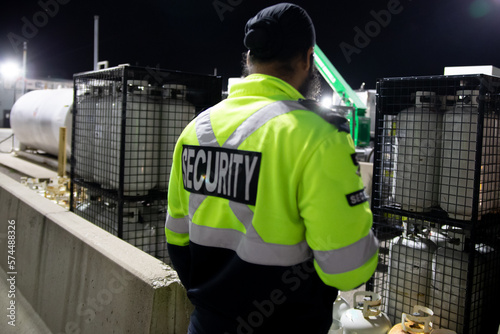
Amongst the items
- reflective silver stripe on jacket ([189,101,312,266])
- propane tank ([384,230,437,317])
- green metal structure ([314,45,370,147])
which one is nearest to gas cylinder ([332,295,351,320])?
propane tank ([384,230,437,317])

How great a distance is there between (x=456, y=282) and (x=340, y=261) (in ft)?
7.13

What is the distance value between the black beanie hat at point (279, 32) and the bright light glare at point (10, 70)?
3431cm

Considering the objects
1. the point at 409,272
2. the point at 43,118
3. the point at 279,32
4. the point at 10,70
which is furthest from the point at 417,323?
the point at 10,70

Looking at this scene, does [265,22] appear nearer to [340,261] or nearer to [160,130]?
[340,261]

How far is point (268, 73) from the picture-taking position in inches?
71.1

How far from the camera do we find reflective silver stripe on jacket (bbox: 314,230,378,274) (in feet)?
5.09

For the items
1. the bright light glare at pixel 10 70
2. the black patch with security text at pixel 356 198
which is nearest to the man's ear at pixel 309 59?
the black patch with security text at pixel 356 198

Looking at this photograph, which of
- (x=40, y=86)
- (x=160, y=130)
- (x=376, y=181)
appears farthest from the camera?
(x=40, y=86)

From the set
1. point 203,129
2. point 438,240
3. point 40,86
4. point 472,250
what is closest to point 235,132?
point 203,129

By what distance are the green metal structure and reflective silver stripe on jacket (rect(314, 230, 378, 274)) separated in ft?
38.7

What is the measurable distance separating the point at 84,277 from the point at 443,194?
2.77 m

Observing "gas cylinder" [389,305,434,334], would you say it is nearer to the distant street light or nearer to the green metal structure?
the green metal structure

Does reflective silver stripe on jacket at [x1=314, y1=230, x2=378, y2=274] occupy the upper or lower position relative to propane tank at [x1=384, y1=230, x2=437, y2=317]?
upper

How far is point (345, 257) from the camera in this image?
1.55 meters
